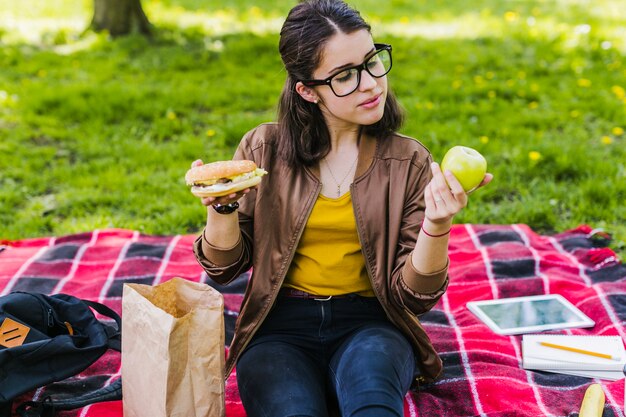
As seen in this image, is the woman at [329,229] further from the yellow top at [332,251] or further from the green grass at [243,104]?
the green grass at [243,104]

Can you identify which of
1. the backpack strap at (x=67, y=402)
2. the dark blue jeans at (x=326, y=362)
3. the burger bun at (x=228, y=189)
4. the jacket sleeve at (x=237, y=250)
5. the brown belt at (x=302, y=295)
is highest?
the burger bun at (x=228, y=189)

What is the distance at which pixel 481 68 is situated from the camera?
716 centimetres

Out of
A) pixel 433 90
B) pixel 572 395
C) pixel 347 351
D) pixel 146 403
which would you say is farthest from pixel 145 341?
pixel 433 90

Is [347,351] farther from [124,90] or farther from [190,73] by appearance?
[190,73]

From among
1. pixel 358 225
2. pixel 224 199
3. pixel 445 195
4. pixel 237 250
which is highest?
pixel 445 195

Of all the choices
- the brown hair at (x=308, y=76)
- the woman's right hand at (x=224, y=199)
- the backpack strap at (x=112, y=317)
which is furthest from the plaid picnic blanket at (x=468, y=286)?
the brown hair at (x=308, y=76)

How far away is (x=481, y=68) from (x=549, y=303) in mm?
4100

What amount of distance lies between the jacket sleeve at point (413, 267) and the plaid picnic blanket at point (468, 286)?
527 mm

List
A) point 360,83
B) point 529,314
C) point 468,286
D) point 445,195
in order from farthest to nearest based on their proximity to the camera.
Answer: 1. point 468,286
2. point 529,314
3. point 360,83
4. point 445,195

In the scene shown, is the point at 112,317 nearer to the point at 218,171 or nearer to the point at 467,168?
the point at 218,171

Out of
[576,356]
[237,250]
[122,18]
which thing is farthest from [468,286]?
[122,18]

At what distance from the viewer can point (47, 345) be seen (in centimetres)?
273

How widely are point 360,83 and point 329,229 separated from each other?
1.75ft

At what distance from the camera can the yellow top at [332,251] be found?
8.75 feet
